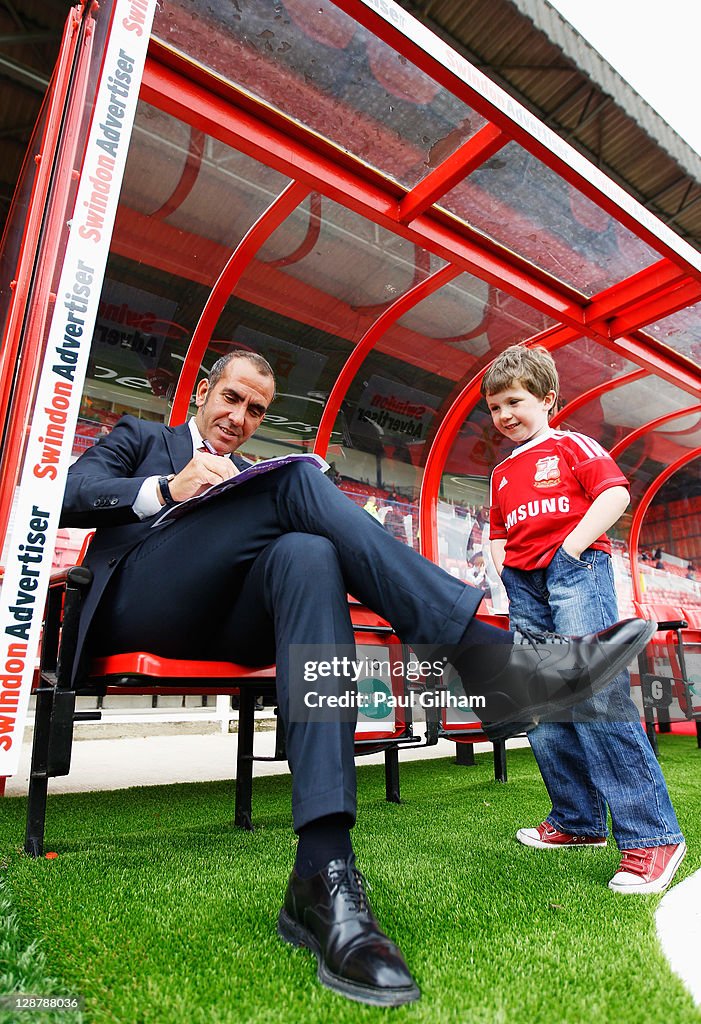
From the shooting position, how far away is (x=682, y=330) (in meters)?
5.15

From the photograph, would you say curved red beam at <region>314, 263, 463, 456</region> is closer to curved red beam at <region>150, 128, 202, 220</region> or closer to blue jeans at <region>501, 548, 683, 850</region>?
curved red beam at <region>150, 128, 202, 220</region>

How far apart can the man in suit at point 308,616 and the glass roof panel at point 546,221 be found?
10.1ft

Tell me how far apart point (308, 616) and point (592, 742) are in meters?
0.94

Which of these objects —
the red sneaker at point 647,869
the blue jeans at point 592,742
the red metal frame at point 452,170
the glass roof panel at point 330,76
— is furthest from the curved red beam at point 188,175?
the red sneaker at point 647,869

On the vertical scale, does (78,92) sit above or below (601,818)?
above

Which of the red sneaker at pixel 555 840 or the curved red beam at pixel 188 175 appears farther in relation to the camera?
the curved red beam at pixel 188 175

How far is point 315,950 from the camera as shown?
0.96 metres

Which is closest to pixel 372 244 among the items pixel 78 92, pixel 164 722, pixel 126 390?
pixel 126 390

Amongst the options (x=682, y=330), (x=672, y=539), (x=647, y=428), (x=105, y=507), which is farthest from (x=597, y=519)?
(x=672, y=539)

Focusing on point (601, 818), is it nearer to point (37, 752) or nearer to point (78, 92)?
point (37, 752)

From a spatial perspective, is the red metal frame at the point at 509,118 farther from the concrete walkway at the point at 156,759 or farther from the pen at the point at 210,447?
the concrete walkway at the point at 156,759

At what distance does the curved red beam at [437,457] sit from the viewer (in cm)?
536

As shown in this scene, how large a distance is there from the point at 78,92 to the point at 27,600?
1.42 metres

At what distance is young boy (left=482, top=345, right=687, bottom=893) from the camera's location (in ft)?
4.90
